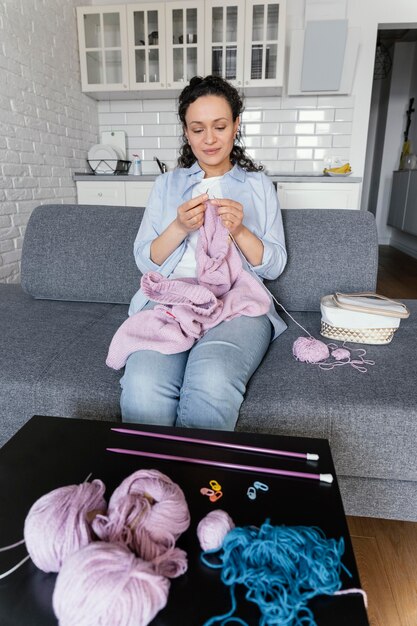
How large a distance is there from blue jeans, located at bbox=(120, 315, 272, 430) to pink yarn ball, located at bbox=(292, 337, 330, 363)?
0.46ft

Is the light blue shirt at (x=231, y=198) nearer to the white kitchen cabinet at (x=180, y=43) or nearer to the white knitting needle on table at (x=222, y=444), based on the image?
the white knitting needle on table at (x=222, y=444)

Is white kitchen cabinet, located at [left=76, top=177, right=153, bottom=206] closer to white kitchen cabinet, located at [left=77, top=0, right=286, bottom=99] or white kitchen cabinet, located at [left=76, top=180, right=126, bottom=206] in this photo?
white kitchen cabinet, located at [left=76, top=180, right=126, bottom=206]

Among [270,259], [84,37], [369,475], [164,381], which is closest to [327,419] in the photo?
[369,475]

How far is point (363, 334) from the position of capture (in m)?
1.19

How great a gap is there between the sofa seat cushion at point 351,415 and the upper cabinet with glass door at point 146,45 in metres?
2.77

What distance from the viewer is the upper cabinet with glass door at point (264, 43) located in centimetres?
285

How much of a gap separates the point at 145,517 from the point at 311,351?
2.25 feet

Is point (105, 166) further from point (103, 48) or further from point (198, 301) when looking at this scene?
point (198, 301)

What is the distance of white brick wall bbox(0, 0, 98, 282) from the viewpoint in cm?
225

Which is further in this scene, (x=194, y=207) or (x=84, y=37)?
(x=84, y=37)

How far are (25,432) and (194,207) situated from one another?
64 cm

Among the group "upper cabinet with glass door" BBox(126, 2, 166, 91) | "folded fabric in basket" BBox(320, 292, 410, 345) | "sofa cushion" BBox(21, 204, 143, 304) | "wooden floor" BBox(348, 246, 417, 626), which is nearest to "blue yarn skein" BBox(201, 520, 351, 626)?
"wooden floor" BBox(348, 246, 417, 626)

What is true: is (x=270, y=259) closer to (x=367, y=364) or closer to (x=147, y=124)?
(x=367, y=364)

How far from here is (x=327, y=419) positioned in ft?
3.01
